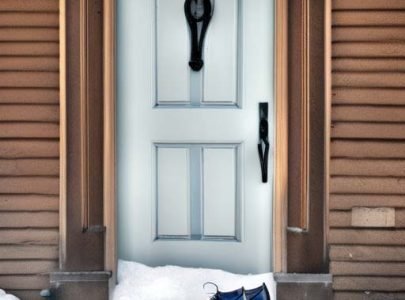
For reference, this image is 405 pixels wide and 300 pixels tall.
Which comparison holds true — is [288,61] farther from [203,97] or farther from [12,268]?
[12,268]

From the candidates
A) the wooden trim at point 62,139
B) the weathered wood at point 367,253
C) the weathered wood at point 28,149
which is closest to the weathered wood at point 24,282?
the wooden trim at point 62,139

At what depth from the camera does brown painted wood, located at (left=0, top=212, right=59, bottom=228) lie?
241 centimetres

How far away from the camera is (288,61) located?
239 centimetres

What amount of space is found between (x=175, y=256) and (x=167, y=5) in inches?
49.7

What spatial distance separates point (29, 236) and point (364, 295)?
5.37 feet

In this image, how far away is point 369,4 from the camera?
2.36 meters

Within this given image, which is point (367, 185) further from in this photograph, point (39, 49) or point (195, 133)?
point (39, 49)

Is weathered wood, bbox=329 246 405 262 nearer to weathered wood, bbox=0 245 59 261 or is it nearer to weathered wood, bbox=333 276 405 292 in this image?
weathered wood, bbox=333 276 405 292

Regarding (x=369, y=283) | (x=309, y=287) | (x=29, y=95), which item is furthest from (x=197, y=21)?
(x=369, y=283)

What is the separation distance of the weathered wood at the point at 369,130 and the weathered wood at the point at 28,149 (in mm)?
1356

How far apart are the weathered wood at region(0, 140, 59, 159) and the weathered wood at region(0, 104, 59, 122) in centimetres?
11

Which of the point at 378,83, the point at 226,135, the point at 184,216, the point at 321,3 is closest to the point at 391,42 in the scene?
the point at 378,83

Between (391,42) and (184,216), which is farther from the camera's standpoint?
(184,216)

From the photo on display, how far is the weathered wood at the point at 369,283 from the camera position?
2.38 metres
